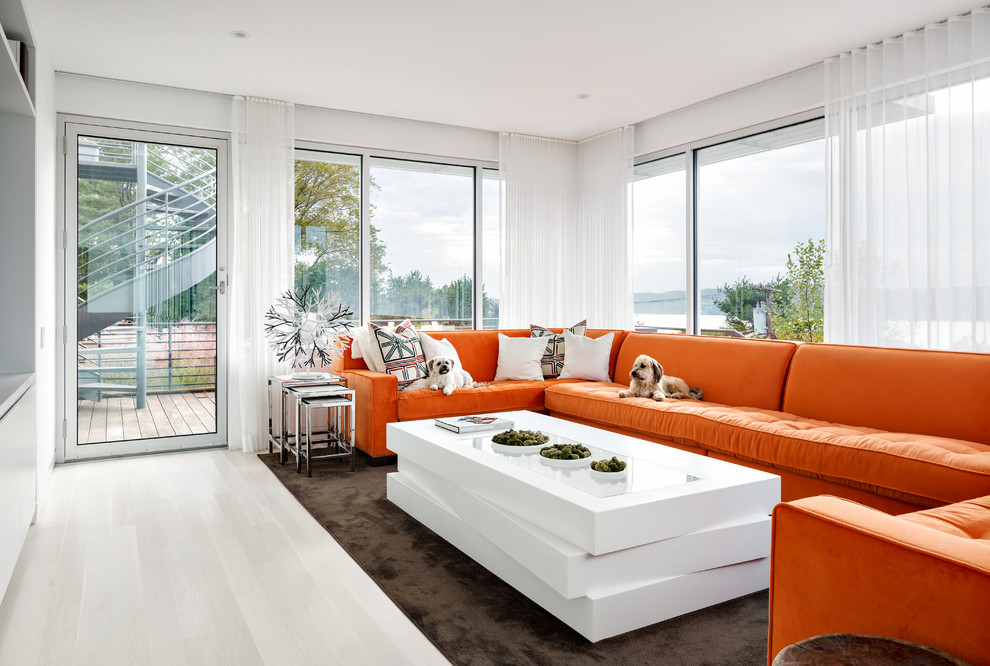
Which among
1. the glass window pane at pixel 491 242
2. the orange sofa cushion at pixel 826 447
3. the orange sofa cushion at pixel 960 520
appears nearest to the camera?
the orange sofa cushion at pixel 960 520

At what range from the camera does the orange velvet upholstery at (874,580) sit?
1113mm

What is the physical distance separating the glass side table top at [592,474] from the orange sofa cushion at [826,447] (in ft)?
2.67

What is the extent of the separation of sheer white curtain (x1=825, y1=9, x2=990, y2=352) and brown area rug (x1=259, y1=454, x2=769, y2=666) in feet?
→ 7.55

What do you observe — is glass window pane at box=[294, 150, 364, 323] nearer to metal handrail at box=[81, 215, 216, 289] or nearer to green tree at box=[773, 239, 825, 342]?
metal handrail at box=[81, 215, 216, 289]

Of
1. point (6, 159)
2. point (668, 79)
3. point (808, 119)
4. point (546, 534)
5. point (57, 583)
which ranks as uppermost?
point (668, 79)

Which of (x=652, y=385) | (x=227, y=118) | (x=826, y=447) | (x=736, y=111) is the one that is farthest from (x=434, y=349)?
(x=736, y=111)

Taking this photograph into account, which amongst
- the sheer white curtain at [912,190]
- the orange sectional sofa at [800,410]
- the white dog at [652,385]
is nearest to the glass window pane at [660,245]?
the orange sectional sofa at [800,410]

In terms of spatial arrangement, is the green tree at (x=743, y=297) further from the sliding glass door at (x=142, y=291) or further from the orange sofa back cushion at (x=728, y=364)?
the sliding glass door at (x=142, y=291)

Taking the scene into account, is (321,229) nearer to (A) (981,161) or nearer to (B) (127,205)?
(B) (127,205)

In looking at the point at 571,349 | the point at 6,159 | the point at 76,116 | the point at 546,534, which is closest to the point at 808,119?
the point at 571,349

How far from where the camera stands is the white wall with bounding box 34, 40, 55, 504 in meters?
Result: 3.21

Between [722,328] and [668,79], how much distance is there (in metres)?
1.98

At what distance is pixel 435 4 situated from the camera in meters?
3.36

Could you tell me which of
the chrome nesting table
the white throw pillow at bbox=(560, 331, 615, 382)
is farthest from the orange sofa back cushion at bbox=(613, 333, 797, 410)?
the chrome nesting table
